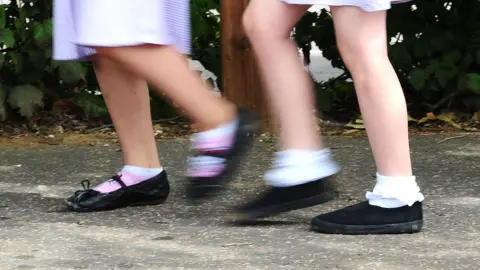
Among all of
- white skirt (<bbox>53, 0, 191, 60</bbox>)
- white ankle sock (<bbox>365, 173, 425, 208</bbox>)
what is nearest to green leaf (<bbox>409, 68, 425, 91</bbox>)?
white ankle sock (<bbox>365, 173, 425, 208</bbox>)

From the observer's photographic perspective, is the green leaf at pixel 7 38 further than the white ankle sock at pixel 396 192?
Yes

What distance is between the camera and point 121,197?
10.4 feet

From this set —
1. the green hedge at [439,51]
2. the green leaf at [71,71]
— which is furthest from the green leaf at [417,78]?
the green leaf at [71,71]

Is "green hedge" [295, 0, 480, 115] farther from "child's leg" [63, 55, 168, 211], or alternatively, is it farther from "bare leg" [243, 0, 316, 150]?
"bare leg" [243, 0, 316, 150]

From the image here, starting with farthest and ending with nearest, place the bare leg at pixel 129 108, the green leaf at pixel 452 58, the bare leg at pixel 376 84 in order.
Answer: the green leaf at pixel 452 58
the bare leg at pixel 129 108
the bare leg at pixel 376 84

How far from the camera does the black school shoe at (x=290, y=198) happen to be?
2.75 metres

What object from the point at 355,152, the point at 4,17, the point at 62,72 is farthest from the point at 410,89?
the point at 4,17

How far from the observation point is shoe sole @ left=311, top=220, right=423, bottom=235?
2.75 metres

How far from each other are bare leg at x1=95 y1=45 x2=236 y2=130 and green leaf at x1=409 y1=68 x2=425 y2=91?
6.53 ft

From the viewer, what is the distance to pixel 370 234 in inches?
109

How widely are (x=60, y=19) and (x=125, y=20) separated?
38 centimetres

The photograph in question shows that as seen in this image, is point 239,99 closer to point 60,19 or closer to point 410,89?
point 410,89

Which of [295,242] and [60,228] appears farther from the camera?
[60,228]

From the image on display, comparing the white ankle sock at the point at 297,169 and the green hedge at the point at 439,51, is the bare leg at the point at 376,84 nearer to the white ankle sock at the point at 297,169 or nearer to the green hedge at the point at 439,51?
the white ankle sock at the point at 297,169
